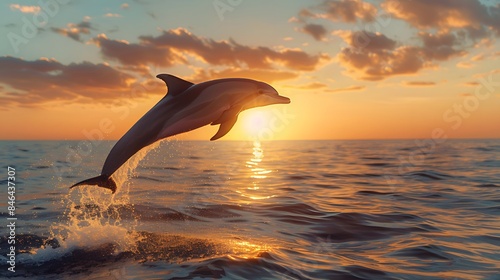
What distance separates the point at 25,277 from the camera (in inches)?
275

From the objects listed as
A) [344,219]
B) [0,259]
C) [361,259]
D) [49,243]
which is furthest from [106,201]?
[361,259]

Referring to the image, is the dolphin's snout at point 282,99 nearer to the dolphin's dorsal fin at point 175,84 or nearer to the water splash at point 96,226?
the dolphin's dorsal fin at point 175,84

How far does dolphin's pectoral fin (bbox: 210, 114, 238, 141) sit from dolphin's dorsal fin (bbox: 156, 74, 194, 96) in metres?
0.85

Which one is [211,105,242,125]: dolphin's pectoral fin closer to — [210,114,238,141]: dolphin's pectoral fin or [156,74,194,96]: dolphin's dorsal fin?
[210,114,238,141]: dolphin's pectoral fin

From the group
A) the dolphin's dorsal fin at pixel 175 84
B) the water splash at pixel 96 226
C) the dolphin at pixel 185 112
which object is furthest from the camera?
the water splash at pixel 96 226

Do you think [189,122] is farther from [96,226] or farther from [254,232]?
[96,226]

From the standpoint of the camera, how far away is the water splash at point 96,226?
8109 mm

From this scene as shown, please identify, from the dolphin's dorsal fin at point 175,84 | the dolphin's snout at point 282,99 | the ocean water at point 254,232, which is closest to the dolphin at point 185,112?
the dolphin's dorsal fin at point 175,84

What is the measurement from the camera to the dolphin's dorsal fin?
6555mm

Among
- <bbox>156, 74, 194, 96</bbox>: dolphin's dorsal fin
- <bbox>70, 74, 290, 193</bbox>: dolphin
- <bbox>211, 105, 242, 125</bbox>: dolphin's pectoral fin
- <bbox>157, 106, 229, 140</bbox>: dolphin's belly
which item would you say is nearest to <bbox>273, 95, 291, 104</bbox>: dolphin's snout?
<bbox>70, 74, 290, 193</bbox>: dolphin

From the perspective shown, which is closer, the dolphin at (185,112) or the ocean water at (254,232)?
the dolphin at (185,112)

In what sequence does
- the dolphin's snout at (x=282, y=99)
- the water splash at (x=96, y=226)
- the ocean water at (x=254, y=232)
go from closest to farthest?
the dolphin's snout at (x=282, y=99)
the ocean water at (x=254, y=232)
the water splash at (x=96, y=226)

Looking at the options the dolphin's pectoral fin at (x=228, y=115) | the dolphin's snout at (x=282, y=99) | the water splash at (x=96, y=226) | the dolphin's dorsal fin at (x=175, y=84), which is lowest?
the water splash at (x=96, y=226)

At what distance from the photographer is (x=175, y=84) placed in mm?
6586
